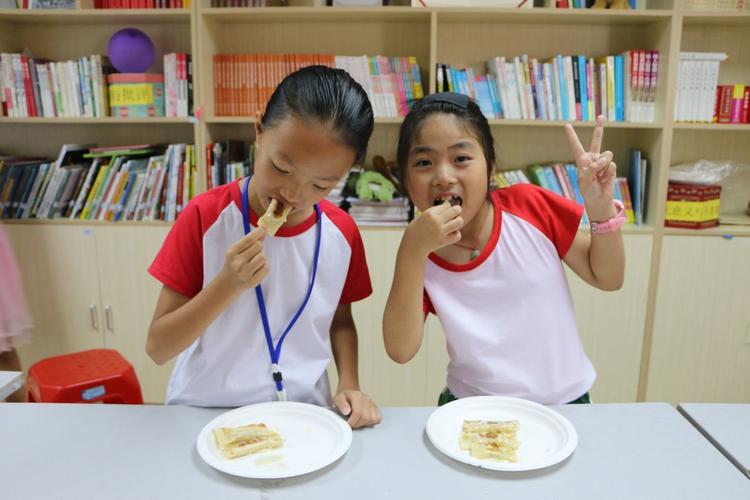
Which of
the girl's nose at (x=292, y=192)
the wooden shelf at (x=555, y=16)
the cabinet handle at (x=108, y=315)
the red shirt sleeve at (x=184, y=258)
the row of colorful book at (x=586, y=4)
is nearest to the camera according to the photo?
the girl's nose at (x=292, y=192)

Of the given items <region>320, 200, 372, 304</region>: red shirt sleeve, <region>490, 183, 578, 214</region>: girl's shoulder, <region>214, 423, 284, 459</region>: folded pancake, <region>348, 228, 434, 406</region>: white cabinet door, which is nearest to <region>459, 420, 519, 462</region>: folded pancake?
<region>214, 423, 284, 459</region>: folded pancake

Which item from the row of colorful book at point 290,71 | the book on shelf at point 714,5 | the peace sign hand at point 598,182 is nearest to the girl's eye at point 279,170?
the peace sign hand at point 598,182

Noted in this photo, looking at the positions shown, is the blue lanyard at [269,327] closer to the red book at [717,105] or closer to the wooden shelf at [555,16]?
the wooden shelf at [555,16]

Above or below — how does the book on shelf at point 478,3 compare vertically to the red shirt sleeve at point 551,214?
above

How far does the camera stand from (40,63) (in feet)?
9.29

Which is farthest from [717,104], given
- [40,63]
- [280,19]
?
[40,63]

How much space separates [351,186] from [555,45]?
4.09ft

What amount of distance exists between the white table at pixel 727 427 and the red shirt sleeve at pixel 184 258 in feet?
3.50

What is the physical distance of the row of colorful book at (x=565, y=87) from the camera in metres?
2.67

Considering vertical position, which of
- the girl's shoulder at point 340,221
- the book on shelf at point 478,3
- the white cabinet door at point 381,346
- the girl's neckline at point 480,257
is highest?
the book on shelf at point 478,3

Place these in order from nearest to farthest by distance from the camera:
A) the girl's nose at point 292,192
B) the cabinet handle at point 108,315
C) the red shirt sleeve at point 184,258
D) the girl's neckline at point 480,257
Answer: the girl's nose at point 292,192 → the red shirt sleeve at point 184,258 → the girl's neckline at point 480,257 → the cabinet handle at point 108,315

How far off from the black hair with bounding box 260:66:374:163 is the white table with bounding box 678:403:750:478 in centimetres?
86

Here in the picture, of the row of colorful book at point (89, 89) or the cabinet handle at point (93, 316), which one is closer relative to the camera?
the row of colorful book at point (89, 89)

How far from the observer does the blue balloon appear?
272 cm
